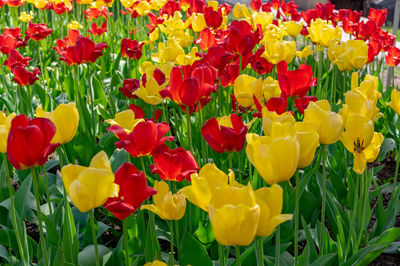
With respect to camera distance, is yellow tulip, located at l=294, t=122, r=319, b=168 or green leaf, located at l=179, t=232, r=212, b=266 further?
green leaf, located at l=179, t=232, r=212, b=266

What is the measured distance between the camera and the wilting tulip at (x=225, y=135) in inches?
56.2

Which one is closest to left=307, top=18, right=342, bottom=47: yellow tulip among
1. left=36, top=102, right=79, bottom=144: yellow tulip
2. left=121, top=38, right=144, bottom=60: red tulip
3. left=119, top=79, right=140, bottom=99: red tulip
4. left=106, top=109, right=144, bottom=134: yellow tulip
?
left=121, top=38, right=144, bottom=60: red tulip

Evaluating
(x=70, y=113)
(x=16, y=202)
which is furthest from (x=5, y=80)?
(x=70, y=113)

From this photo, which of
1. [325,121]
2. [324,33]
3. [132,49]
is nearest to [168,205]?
[325,121]

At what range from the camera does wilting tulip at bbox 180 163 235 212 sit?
3.43 feet

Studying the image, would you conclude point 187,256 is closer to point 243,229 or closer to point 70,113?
point 70,113

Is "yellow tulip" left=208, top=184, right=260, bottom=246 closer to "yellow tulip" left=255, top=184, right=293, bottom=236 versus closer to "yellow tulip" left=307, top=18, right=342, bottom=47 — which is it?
"yellow tulip" left=255, top=184, right=293, bottom=236

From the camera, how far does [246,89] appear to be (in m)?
1.84

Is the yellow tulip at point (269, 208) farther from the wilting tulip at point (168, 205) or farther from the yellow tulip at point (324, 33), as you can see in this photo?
the yellow tulip at point (324, 33)

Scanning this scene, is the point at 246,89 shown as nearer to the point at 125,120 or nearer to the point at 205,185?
the point at 125,120

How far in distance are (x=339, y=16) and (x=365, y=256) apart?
115 inches

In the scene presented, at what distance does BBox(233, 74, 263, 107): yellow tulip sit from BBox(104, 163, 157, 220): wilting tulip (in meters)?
0.77

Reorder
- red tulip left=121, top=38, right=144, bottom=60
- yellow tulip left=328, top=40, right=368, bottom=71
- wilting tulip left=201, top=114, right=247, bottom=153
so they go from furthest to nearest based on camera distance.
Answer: red tulip left=121, top=38, right=144, bottom=60 → yellow tulip left=328, top=40, right=368, bottom=71 → wilting tulip left=201, top=114, right=247, bottom=153

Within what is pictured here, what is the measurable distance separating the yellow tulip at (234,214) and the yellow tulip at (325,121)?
424 mm
